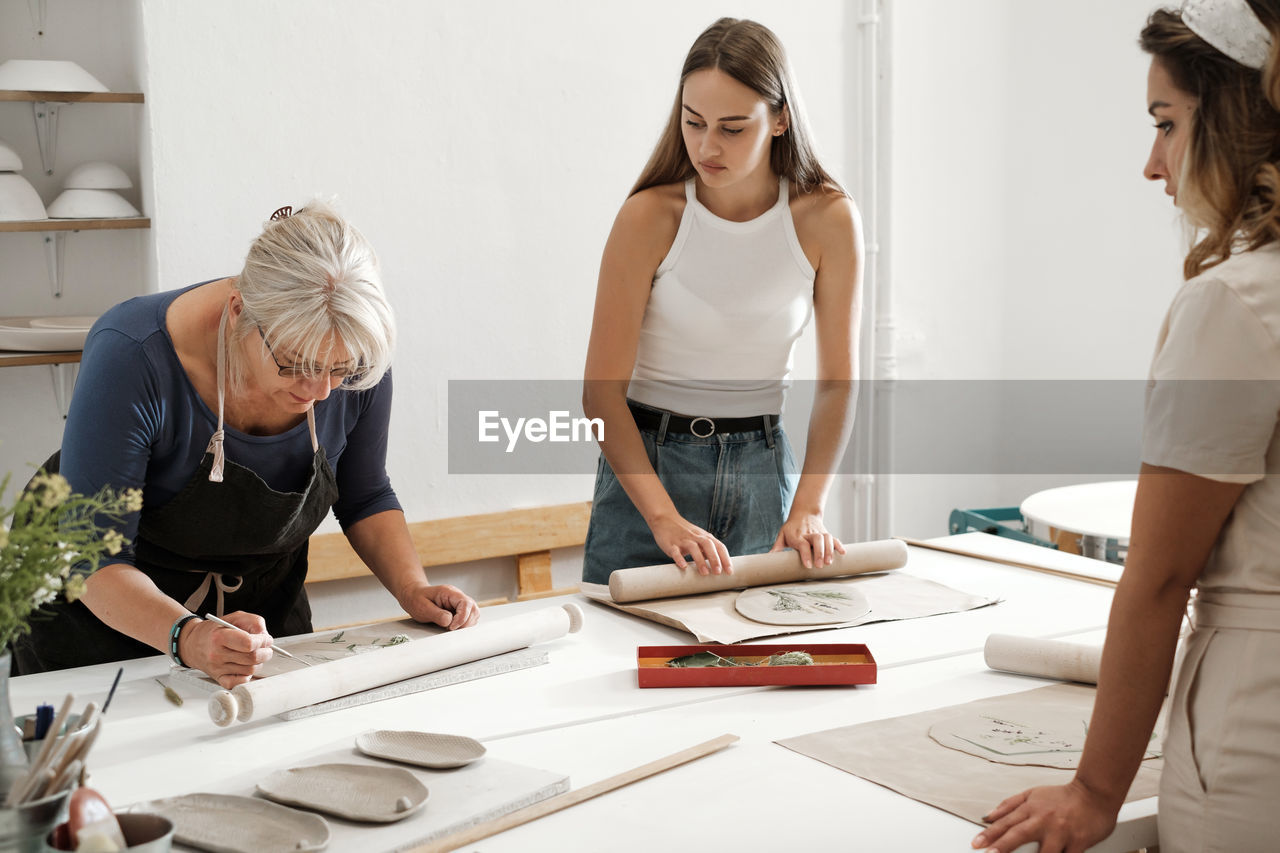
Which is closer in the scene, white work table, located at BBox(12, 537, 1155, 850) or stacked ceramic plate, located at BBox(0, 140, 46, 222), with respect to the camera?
white work table, located at BBox(12, 537, 1155, 850)

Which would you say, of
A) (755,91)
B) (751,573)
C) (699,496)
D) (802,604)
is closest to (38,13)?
(755,91)

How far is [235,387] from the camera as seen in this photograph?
1.80m

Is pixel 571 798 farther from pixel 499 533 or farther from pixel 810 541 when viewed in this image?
pixel 499 533

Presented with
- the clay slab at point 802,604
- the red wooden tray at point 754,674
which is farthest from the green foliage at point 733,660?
the clay slab at point 802,604

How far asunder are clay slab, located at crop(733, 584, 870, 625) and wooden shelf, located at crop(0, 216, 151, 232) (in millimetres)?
1922

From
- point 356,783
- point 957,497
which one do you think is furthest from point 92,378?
point 957,497

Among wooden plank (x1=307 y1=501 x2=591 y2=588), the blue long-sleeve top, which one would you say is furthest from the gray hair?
wooden plank (x1=307 y1=501 x2=591 y2=588)

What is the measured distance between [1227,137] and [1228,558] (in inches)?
16.1

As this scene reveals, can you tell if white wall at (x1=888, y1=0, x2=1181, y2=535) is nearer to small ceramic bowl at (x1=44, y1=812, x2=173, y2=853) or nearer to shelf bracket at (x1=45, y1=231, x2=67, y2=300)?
shelf bracket at (x1=45, y1=231, x2=67, y2=300)

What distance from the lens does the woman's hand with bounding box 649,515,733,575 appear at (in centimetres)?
204

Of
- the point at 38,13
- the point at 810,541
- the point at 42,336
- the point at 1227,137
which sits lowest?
the point at 810,541

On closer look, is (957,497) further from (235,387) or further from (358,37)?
(235,387)

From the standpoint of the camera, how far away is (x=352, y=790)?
1263 mm

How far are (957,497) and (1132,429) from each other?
743mm
